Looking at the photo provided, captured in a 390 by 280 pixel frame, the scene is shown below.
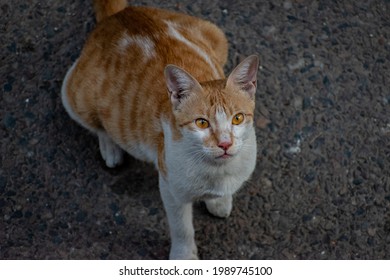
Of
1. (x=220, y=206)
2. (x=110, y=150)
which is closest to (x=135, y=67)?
(x=110, y=150)

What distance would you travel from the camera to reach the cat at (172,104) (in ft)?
8.18

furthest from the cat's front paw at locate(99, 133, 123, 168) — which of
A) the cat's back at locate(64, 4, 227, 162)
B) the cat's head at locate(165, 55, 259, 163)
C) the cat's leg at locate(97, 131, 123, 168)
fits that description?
the cat's head at locate(165, 55, 259, 163)

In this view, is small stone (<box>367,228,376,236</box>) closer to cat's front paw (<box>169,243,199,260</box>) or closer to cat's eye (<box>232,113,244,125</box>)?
cat's front paw (<box>169,243,199,260</box>)

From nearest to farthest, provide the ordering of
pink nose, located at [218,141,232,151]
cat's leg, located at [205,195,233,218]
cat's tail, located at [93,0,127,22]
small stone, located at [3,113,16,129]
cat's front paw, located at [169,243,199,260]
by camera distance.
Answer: pink nose, located at [218,141,232,151]
cat's front paw, located at [169,243,199,260]
cat's leg, located at [205,195,233,218]
cat's tail, located at [93,0,127,22]
small stone, located at [3,113,16,129]

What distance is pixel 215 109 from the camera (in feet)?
8.10

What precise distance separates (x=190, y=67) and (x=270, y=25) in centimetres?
115

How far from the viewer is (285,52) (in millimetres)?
3770

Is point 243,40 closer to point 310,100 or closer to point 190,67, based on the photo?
point 310,100

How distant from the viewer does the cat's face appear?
2438mm

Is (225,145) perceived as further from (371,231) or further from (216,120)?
(371,231)

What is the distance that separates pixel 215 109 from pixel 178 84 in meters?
0.19

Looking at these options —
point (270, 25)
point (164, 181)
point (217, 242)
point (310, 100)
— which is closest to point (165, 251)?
point (217, 242)

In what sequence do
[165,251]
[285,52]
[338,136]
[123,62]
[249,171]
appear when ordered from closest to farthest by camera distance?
1. [249,171]
2. [123,62]
3. [165,251]
4. [338,136]
5. [285,52]

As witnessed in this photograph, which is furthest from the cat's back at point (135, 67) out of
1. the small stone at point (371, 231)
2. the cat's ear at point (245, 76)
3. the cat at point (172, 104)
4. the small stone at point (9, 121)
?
the small stone at point (371, 231)
